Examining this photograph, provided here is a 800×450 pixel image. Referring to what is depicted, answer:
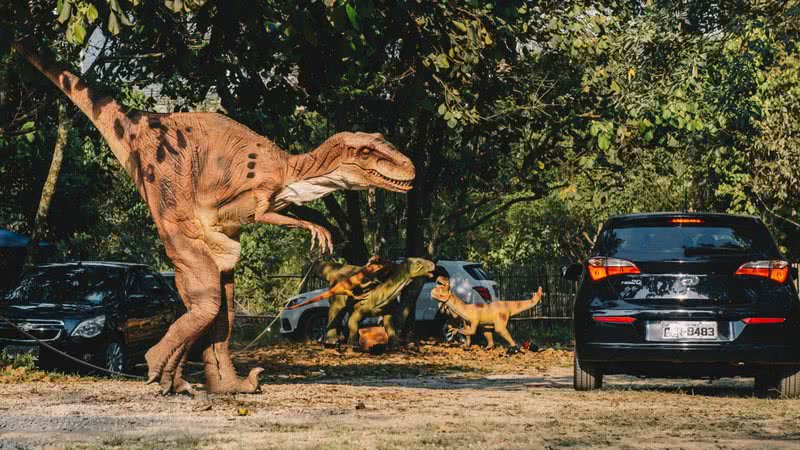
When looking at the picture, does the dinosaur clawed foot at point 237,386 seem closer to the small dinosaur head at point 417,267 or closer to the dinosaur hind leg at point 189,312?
the dinosaur hind leg at point 189,312

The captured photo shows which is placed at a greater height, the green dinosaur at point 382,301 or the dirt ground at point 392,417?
the green dinosaur at point 382,301

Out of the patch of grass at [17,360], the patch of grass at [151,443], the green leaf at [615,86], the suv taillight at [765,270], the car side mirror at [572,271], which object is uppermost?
the green leaf at [615,86]

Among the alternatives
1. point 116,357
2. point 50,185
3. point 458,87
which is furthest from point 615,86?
point 50,185

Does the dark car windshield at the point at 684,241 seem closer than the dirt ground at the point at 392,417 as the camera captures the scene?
No

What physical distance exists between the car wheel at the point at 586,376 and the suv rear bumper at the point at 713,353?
3.24ft

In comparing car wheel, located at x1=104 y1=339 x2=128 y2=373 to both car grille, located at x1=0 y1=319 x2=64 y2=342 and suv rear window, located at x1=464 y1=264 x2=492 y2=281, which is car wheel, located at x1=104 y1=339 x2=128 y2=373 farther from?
suv rear window, located at x1=464 y1=264 x2=492 y2=281

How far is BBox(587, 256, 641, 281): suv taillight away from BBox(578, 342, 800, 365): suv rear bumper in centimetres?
70

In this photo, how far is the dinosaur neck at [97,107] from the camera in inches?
494

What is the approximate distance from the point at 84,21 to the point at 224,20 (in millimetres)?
3609

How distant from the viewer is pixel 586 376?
13.6 m

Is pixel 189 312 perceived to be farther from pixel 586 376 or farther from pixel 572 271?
pixel 572 271

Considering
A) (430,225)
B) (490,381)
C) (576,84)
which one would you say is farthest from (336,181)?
(430,225)

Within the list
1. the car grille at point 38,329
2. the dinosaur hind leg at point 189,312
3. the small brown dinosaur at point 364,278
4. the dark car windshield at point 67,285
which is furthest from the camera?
the small brown dinosaur at point 364,278

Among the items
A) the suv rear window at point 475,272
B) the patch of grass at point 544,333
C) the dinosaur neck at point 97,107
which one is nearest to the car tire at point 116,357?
the dinosaur neck at point 97,107
